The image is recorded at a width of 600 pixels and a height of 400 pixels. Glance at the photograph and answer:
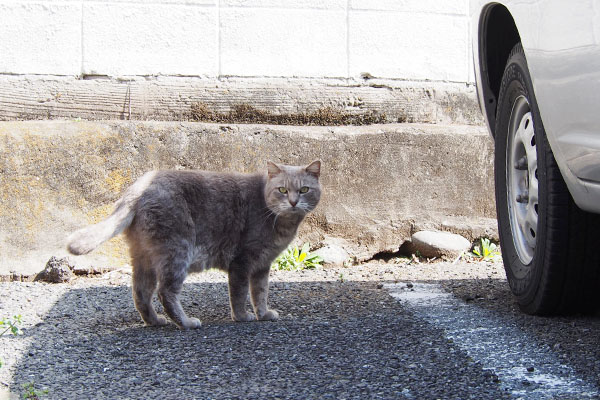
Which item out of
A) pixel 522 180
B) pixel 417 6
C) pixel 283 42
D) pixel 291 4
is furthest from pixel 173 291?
pixel 417 6

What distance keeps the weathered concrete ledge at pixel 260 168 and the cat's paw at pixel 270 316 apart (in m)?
1.50

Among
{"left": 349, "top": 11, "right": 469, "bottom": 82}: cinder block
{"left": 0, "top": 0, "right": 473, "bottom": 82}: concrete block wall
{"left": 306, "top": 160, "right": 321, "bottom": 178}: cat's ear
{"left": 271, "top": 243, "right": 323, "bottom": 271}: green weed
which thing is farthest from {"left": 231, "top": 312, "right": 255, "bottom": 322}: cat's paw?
{"left": 349, "top": 11, "right": 469, "bottom": 82}: cinder block

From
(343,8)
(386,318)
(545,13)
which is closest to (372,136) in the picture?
(343,8)

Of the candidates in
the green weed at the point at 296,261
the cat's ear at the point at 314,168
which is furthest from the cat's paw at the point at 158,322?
the green weed at the point at 296,261

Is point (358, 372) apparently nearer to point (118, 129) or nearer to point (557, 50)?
point (557, 50)

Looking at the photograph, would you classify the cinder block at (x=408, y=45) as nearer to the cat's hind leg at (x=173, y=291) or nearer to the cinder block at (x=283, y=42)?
the cinder block at (x=283, y=42)

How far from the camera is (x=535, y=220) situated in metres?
3.30

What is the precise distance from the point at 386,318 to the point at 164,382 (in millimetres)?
1277

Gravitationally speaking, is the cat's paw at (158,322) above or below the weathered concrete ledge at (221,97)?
below

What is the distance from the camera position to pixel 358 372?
274cm

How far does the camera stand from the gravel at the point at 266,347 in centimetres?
262

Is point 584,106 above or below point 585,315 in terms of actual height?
above

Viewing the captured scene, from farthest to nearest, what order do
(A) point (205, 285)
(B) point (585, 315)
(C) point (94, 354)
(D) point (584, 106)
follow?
1. (A) point (205, 285)
2. (B) point (585, 315)
3. (C) point (94, 354)
4. (D) point (584, 106)

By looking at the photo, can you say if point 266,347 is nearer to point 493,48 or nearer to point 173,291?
point 173,291
